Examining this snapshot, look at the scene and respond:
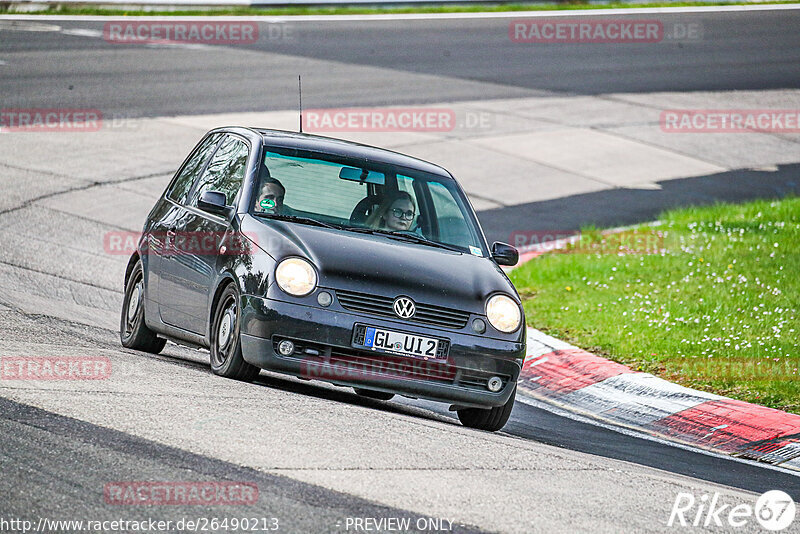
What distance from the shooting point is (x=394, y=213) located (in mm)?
8617

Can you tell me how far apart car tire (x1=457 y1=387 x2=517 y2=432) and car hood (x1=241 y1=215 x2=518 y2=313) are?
73cm

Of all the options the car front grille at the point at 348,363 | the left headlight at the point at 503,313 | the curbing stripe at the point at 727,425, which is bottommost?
the curbing stripe at the point at 727,425

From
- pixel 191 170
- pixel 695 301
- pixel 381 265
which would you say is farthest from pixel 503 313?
pixel 695 301

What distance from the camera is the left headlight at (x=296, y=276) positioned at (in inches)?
296

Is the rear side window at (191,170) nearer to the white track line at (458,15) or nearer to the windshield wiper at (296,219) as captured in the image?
the windshield wiper at (296,219)

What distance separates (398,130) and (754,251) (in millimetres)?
8255

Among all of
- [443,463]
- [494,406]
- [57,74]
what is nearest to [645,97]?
[57,74]

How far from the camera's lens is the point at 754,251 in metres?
13.8

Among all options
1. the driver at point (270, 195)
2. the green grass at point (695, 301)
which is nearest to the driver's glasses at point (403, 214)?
the driver at point (270, 195)

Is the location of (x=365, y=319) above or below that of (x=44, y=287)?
above

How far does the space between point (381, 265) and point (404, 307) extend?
0.31 meters

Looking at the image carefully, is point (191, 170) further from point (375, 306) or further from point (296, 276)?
point (375, 306)

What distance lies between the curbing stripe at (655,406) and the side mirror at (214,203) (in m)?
3.00

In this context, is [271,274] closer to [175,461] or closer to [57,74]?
[175,461]
